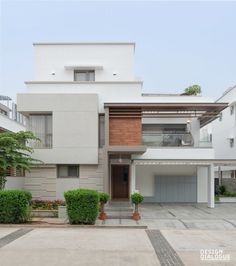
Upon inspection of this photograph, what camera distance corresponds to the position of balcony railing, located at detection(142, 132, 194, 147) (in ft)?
72.5

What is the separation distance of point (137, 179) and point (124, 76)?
276 inches

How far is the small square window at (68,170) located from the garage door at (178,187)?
229 inches

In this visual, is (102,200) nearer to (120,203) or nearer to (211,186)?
(120,203)

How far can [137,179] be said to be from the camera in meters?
23.8

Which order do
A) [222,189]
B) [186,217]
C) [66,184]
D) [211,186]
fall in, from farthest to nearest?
[222,189]
[211,186]
[66,184]
[186,217]

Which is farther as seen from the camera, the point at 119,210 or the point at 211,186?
the point at 211,186

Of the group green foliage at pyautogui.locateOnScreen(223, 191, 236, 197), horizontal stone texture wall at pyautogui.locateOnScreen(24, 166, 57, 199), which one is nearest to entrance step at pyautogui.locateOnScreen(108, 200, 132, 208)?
horizontal stone texture wall at pyautogui.locateOnScreen(24, 166, 57, 199)

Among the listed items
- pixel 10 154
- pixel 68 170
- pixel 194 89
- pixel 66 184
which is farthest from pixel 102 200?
pixel 194 89

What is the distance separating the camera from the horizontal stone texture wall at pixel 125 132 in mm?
20828

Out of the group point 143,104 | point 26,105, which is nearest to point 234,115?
point 143,104

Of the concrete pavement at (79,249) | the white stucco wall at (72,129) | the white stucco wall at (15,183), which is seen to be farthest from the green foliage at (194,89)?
the concrete pavement at (79,249)

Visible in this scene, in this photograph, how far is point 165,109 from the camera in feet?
71.4
